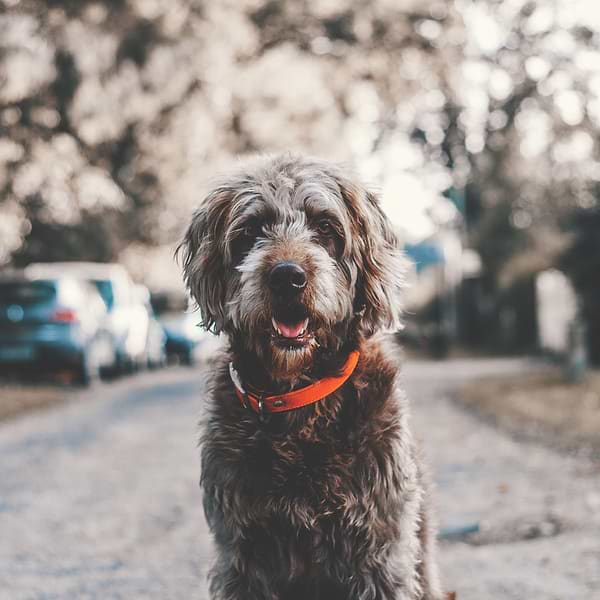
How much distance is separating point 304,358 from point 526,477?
5.04 meters

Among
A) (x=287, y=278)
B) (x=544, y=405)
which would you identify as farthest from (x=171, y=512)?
(x=544, y=405)

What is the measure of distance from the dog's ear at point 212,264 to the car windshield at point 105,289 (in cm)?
1734

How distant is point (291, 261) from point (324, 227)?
11.0 inches

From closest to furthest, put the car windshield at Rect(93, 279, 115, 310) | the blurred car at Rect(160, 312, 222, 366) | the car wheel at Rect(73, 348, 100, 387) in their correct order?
the car wheel at Rect(73, 348, 100, 387) → the car windshield at Rect(93, 279, 115, 310) → the blurred car at Rect(160, 312, 222, 366)

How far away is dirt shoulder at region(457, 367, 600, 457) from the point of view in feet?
34.1

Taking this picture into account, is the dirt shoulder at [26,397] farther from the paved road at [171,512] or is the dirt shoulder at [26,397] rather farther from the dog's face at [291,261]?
the dog's face at [291,261]

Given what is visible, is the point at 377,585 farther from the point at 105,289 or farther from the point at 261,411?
the point at 105,289

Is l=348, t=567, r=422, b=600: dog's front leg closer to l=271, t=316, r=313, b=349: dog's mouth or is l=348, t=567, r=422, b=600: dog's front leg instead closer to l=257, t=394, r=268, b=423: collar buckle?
l=257, t=394, r=268, b=423: collar buckle

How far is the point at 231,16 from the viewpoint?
2486cm

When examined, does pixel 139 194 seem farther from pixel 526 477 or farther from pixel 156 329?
pixel 526 477

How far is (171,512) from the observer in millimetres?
7379

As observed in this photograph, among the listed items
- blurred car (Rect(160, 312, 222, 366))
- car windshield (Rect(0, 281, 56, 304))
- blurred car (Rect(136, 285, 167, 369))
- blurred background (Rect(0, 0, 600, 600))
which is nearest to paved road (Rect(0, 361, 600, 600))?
blurred background (Rect(0, 0, 600, 600))

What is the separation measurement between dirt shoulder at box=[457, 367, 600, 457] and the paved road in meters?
0.36

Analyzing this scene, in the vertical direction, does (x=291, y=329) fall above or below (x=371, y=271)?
below
